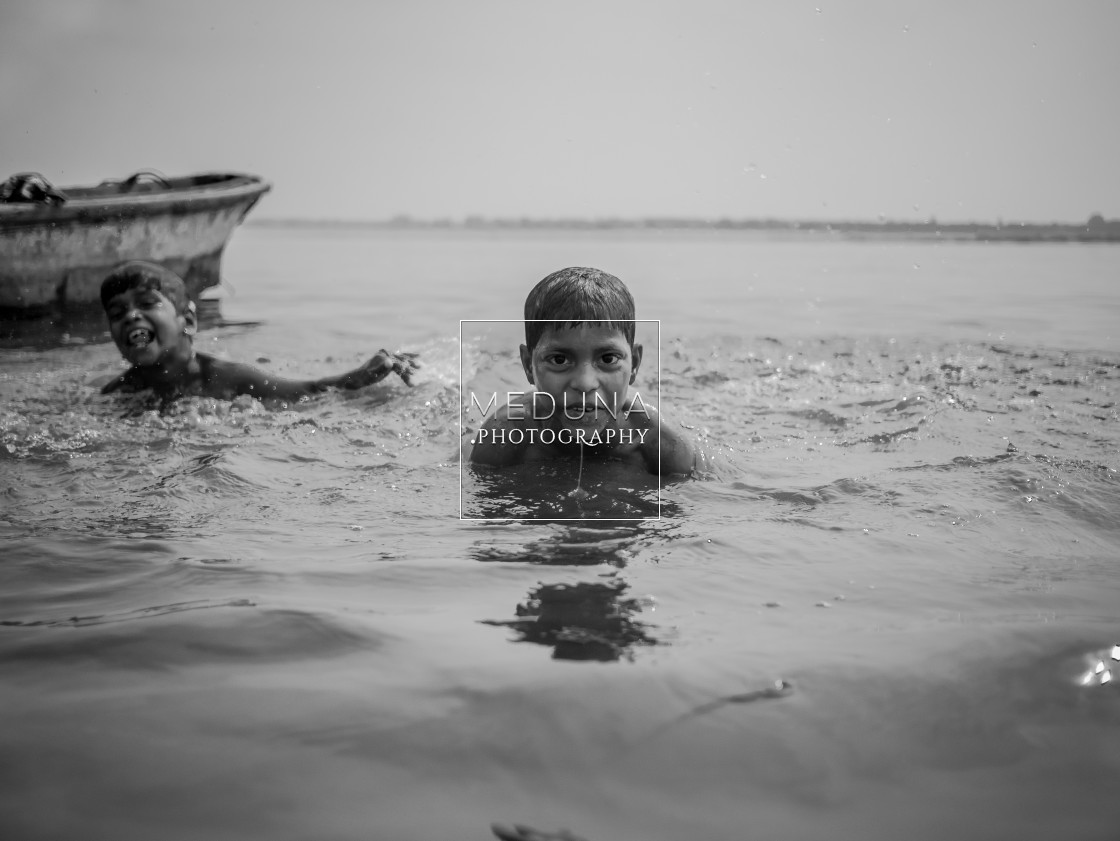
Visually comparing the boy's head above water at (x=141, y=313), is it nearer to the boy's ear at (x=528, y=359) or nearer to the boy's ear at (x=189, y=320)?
the boy's ear at (x=189, y=320)

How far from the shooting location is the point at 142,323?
5531mm

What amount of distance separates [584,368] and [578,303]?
0.25 meters

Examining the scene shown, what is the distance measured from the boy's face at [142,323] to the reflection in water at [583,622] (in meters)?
3.94

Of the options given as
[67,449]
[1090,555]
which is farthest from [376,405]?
[1090,555]

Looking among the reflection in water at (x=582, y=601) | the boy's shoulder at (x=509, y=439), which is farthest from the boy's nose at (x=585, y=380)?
the reflection in water at (x=582, y=601)

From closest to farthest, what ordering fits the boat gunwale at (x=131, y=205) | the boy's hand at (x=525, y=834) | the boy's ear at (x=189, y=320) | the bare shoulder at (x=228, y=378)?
1. the boy's hand at (x=525, y=834)
2. the bare shoulder at (x=228, y=378)
3. the boy's ear at (x=189, y=320)
4. the boat gunwale at (x=131, y=205)

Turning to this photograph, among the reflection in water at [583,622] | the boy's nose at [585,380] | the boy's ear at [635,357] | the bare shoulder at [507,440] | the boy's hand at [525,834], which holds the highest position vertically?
the boy's ear at [635,357]

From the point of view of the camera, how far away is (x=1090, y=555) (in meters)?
2.80

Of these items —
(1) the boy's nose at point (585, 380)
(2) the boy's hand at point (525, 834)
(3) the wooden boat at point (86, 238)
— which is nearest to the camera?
(2) the boy's hand at point (525, 834)

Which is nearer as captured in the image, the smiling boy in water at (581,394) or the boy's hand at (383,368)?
the smiling boy in water at (581,394)

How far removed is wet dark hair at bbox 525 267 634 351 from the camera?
3.64m

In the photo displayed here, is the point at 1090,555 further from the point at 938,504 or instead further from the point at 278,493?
the point at 278,493

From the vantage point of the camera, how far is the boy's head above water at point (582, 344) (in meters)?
3.63

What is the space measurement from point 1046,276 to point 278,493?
618 inches
